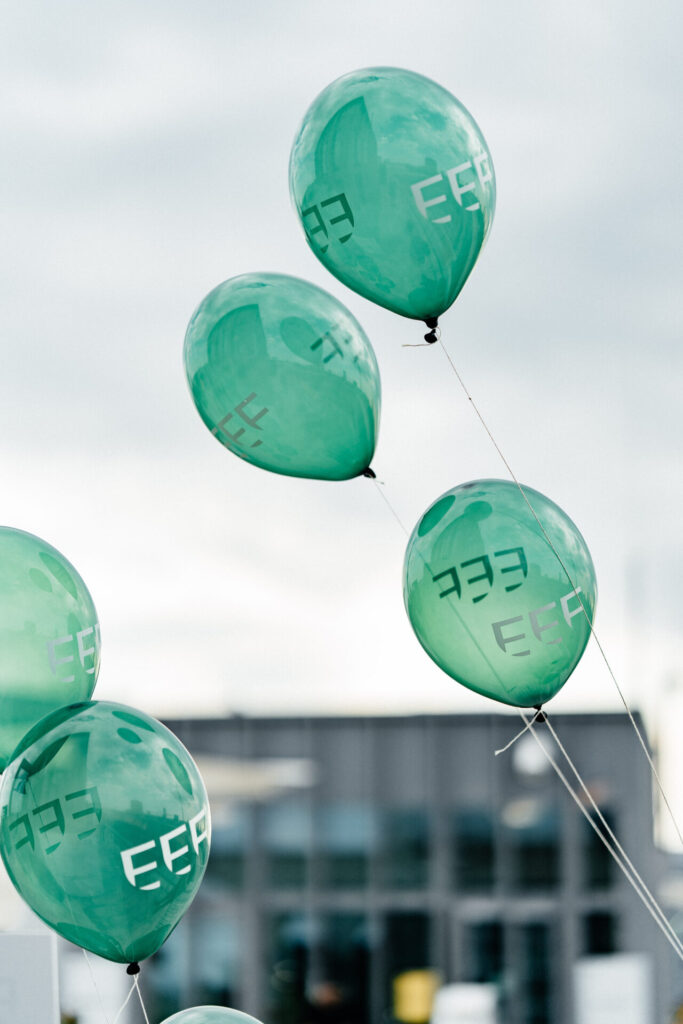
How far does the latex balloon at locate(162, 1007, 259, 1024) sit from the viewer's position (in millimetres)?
2164

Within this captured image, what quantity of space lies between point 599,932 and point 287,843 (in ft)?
11.0

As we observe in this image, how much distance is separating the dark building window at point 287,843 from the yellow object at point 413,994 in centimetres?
147

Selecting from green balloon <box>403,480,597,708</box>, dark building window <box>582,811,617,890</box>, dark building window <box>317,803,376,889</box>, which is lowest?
dark building window <box>582,811,617,890</box>

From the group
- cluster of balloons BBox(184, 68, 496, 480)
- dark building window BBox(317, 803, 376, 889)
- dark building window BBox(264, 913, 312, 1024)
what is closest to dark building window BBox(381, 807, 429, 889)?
dark building window BBox(317, 803, 376, 889)

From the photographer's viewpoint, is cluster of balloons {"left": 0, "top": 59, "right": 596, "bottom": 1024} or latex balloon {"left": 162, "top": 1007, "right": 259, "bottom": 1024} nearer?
latex balloon {"left": 162, "top": 1007, "right": 259, "bottom": 1024}

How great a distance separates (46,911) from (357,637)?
5.88 meters

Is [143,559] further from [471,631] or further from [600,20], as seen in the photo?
[471,631]

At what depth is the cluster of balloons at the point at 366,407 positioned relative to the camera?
7.72ft

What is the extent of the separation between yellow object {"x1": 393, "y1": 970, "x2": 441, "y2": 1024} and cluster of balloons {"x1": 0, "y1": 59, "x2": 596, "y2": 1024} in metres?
12.4

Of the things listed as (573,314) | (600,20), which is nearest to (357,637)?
(573,314)

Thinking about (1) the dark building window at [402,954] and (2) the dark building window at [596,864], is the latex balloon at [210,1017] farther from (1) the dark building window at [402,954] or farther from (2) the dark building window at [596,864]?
(1) the dark building window at [402,954]

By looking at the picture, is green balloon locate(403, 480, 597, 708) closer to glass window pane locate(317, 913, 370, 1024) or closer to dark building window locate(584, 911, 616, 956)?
dark building window locate(584, 911, 616, 956)

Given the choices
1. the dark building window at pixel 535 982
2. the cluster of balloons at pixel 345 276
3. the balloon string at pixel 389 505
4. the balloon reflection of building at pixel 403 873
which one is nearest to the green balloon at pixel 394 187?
the cluster of balloons at pixel 345 276

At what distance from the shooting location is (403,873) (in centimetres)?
1412
